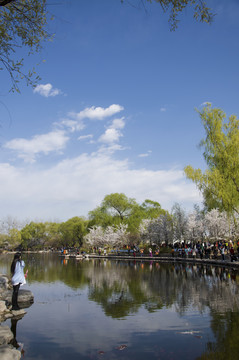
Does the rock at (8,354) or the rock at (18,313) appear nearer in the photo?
the rock at (8,354)

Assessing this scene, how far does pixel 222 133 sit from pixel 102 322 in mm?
22006

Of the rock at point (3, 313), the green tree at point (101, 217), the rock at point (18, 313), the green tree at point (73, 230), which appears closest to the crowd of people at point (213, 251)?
the rock at point (18, 313)

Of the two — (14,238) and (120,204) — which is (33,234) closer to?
(14,238)

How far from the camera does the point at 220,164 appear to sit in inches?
1016

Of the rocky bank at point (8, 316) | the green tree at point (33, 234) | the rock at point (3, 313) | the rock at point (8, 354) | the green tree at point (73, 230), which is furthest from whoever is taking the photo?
the green tree at point (33, 234)

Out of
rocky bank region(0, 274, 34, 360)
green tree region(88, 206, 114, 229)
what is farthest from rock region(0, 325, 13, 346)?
green tree region(88, 206, 114, 229)

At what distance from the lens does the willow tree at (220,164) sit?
81.1 feet

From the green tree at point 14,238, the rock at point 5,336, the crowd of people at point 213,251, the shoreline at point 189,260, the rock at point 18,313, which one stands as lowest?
the rock at point 18,313

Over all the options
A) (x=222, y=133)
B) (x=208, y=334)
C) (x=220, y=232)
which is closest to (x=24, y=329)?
(x=208, y=334)

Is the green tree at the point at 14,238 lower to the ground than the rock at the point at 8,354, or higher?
higher

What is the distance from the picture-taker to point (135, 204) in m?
73.6

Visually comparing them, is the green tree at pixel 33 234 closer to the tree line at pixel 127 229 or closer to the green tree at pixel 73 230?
the tree line at pixel 127 229

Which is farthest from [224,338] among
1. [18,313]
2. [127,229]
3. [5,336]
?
[127,229]

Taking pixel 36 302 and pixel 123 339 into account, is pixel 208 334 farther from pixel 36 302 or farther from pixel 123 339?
pixel 36 302
